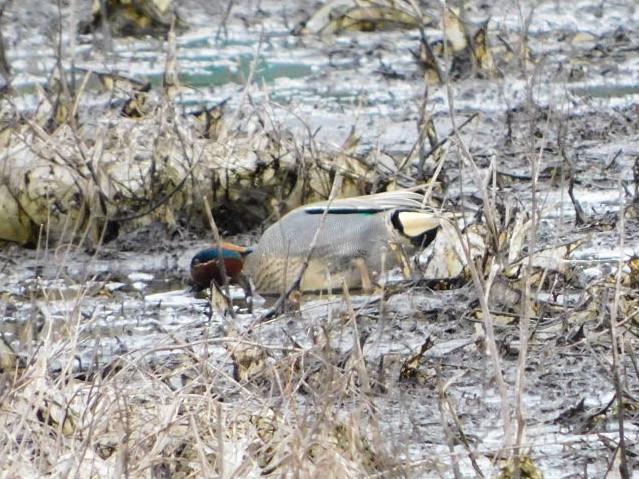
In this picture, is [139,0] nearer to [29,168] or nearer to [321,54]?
[321,54]

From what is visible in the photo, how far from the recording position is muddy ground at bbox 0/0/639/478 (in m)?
4.17

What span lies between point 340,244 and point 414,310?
86cm

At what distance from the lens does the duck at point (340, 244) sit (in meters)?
6.88

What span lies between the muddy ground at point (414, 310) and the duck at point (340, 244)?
184 mm

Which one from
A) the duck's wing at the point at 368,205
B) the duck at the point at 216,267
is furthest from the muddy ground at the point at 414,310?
the duck's wing at the point at 368,205

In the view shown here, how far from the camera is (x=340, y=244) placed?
6.93m

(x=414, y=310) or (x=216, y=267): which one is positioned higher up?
(x=414, y=310)

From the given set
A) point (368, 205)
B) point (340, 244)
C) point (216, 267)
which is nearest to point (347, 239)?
point (340, 244)

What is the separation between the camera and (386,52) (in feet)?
46.1

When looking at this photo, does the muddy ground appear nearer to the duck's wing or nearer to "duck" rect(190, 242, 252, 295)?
"duck" rect(190, 242, 252, 295)

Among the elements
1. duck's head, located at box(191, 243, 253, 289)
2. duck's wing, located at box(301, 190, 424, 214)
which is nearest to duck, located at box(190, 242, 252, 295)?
duck's head, located at box(191, 243, 253, 289)

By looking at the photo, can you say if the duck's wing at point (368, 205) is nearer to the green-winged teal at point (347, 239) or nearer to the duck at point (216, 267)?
the green-winged teal at point (347, 239)

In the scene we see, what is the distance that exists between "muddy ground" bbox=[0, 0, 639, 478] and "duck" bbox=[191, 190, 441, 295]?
18 cm

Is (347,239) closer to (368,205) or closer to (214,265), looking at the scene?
(368,205)
